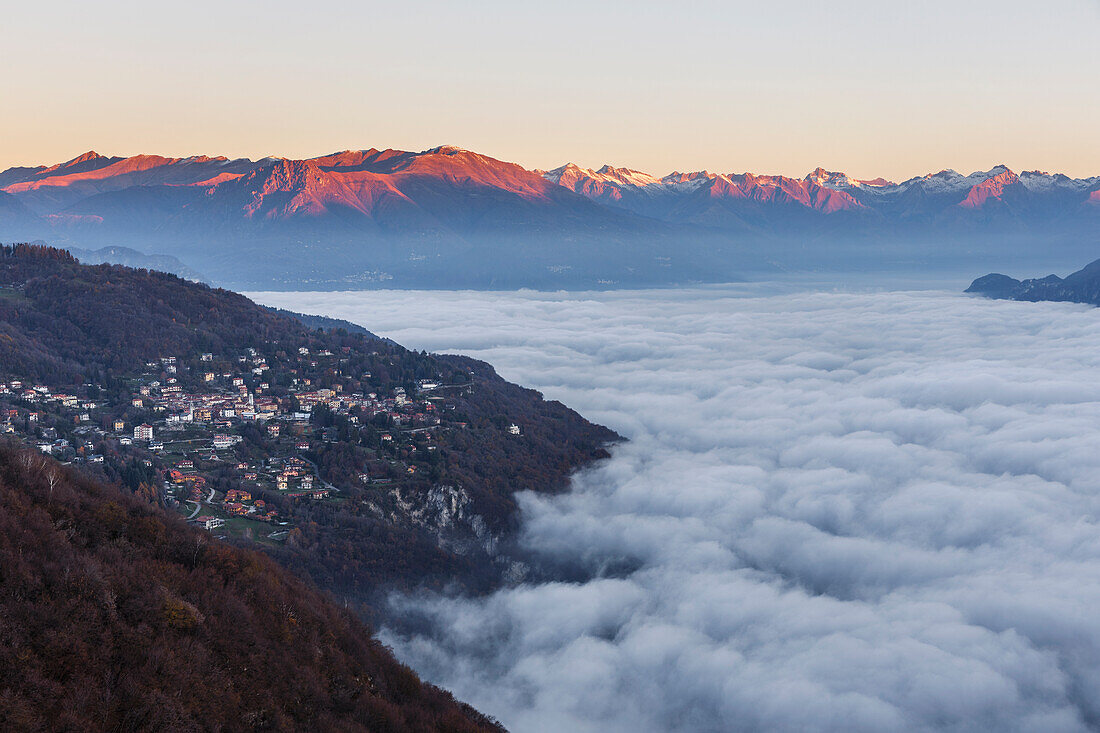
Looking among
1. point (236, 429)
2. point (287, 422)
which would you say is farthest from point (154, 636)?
point (287, 422)

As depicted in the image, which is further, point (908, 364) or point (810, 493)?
point (908, 364)

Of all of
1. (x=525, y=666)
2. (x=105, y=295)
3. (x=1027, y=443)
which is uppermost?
(x=105, y=295)

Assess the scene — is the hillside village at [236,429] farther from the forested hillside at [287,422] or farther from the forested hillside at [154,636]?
the forested hillside at [154,636]

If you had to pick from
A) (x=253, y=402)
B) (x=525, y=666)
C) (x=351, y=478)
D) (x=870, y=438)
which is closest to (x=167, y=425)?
(x=253, y=402)

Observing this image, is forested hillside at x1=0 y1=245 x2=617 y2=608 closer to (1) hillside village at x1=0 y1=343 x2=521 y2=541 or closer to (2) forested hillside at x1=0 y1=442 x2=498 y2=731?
(1) hillside village at x1=0 y1=343 x2=521 y2=541

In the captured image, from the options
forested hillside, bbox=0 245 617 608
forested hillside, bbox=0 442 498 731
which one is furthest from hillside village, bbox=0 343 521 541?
forested hillside, bbox=0 442 498 731

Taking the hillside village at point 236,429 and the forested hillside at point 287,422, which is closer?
the hillside village at point 236,429

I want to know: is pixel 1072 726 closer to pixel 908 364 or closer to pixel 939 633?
pixel 939 633

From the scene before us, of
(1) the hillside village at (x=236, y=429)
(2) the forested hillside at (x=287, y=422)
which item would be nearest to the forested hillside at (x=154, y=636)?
(2) the forested hillside at (x=287, y=422)
